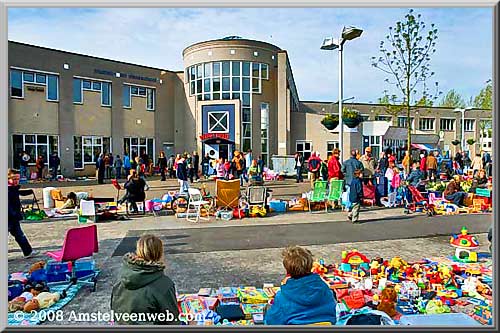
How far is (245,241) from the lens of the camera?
8.77 m

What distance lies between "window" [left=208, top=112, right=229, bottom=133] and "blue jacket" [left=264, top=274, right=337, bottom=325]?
28055mm

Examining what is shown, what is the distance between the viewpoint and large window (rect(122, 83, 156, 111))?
105ft

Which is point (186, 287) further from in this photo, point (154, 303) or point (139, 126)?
point (139, 126)

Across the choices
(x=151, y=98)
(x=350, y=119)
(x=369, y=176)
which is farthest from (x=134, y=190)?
(x=151, y=98)

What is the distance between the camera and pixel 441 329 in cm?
304

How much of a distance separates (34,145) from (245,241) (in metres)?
22.6

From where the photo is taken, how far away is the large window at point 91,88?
28.9 metres

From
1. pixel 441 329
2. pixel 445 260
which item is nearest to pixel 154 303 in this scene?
pixel 441 329

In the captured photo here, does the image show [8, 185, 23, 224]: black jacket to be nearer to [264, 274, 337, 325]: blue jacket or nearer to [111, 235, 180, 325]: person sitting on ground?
[111, 235, 180, 325]: person sitting on ground

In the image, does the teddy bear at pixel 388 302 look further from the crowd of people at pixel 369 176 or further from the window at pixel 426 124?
the window at pixel 426 124

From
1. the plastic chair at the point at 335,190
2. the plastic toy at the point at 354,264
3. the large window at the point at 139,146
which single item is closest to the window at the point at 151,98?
the large window at the point at 139,146

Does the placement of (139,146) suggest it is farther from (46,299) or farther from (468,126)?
(468,126)

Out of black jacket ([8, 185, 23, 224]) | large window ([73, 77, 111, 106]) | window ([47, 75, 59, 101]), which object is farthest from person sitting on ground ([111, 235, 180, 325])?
large window ([73, 77, 111, 106])

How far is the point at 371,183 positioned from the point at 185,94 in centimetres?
2317
